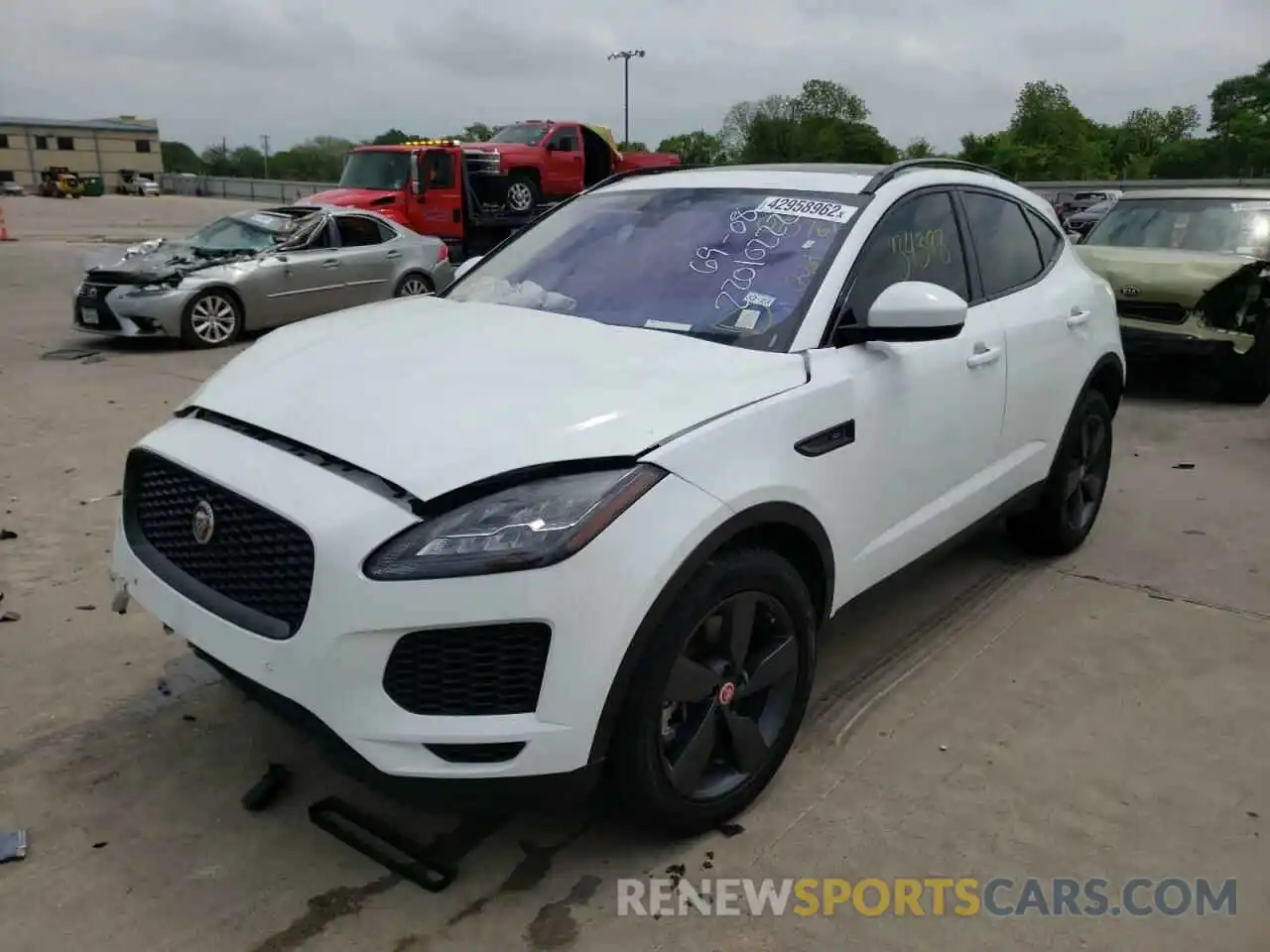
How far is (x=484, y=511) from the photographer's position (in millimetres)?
2238

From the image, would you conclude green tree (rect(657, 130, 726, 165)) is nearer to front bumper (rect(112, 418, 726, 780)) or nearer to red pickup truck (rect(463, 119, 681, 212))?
red pickup truck (rect(463, 119, 681, 212))

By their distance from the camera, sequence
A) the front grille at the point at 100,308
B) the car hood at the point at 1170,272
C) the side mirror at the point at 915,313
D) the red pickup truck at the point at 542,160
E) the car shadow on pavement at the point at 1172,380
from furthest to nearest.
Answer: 1. the red pickup truck at the point at 542,160
2. the front grille at the point at 100,308
3. the car shadow on pavement at the point at 1172,380
4. the car hood at the point at 1170,272
5. the side mirror at the point at 915,313

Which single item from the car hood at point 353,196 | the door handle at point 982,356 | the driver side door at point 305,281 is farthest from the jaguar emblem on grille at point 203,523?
the car hood at point 353,196

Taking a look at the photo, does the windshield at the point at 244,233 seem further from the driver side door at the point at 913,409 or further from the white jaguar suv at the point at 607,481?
the driver side door at the point at 913,409

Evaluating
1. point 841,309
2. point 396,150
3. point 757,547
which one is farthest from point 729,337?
point 396,150

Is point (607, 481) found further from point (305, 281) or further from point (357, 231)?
point (357, 231)

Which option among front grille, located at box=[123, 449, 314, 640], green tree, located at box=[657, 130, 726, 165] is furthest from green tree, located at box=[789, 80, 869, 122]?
front grille, located at box=[123, 449, 314, 640]

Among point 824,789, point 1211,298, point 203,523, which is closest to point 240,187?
point 1211,298

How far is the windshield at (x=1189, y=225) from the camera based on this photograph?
8.82 metres

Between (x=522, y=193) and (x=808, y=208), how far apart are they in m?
17.1

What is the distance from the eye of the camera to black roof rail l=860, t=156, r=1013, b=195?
3.46m

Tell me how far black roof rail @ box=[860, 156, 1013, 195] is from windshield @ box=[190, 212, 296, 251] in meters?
8.86

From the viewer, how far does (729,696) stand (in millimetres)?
2686

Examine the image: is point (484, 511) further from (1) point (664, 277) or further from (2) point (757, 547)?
(1) point (664, 277)
